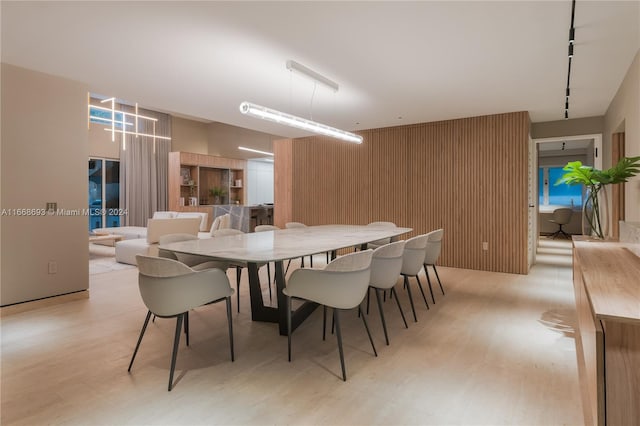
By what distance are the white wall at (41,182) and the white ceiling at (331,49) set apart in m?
0.31

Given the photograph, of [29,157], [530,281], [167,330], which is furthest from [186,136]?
[530,281]

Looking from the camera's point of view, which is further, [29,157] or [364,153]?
[364,153]

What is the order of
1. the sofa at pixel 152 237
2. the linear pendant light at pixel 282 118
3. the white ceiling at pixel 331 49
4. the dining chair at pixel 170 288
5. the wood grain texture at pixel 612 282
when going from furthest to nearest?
the sofa at pixel 152 237, the linear pendant light at pixel 282 118, the white ceiling at pixel 331 49, the dining chair at pixel 170 288, the wood grain texture at pixel 612 282

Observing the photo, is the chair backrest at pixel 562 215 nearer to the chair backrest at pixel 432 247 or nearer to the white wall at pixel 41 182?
the chair backrest at pixel 432 247

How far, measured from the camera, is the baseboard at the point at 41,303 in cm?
348

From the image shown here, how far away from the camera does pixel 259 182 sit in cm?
1252

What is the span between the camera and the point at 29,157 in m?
3.64

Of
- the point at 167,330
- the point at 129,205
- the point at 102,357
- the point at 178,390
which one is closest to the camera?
the point at 178,390

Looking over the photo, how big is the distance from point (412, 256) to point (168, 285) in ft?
7.09

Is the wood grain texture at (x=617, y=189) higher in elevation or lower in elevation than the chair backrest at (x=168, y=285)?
higher

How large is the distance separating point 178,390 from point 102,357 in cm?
85

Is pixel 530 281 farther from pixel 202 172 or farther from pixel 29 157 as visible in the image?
pixel 202 172

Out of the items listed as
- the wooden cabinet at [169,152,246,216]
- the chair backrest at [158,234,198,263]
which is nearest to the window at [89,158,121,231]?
the wooden cabinet at [169,152,246,216]

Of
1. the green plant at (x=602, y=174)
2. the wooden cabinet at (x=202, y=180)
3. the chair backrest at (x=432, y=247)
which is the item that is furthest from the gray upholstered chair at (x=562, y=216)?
the wooden cabinet at (x=202, y=180)
